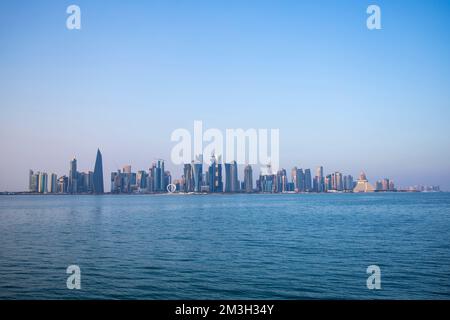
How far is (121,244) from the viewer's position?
93.8 feet

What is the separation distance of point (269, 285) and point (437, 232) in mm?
26297

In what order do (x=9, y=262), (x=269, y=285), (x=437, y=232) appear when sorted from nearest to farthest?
1. (x=269, y=285)
2. (x=9, y=262)
3. (x=437, y=232)
